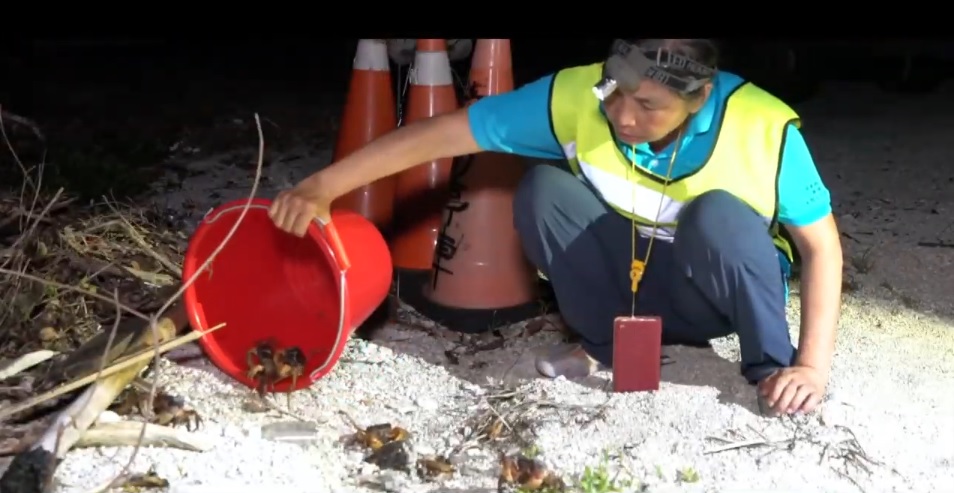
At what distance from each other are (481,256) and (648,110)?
0.70m

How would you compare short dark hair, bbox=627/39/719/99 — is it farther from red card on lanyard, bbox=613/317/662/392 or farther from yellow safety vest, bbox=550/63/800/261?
red card on lanyard, bbox=613/317/662/392

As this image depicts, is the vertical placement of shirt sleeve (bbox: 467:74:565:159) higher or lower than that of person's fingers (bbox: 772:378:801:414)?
higher

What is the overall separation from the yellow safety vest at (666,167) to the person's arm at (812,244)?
22 mm

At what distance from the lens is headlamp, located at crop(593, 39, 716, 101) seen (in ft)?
5.93

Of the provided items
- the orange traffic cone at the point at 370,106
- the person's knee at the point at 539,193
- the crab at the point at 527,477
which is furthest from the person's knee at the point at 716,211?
the orange traffic cone at the point at 370,106

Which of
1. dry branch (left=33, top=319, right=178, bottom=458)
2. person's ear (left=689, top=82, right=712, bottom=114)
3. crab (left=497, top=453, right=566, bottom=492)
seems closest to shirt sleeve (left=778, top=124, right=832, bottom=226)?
person's ear (left=689, top=82, right=712, bottom=114)

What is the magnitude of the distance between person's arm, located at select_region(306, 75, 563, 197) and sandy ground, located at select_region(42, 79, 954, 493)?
385 millimetres

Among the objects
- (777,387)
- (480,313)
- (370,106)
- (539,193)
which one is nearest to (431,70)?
(370,106)

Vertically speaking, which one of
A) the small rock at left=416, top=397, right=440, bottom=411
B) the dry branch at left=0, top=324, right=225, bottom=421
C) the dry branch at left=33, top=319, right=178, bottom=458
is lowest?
the small rock at left=416, top=397, right=440, bottom=411

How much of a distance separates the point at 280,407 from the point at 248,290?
34 cm

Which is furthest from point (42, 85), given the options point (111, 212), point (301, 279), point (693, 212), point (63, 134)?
point (693, 212)

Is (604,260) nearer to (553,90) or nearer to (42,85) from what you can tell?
(553,90)

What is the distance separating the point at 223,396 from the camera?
2025mm

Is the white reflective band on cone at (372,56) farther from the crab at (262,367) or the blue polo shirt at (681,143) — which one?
the crab at (262,367)
